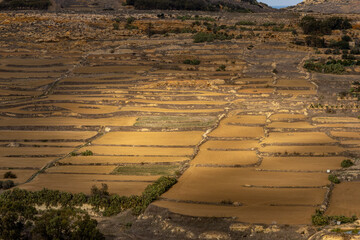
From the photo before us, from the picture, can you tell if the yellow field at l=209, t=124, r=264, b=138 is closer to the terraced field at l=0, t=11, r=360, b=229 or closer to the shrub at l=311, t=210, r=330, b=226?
the terraced field at l=0, t=11, r=360, b=229

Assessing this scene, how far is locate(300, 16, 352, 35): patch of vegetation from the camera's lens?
71938 millimetres

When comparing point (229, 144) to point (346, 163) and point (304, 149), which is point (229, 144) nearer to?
point (304, 149)

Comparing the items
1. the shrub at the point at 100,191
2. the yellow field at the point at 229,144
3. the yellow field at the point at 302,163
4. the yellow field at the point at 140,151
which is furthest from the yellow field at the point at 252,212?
the yellow field at the point at 229,144

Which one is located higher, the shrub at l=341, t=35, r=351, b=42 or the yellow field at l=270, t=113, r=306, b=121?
the shrub at l=341, t=35, r=351, b=42

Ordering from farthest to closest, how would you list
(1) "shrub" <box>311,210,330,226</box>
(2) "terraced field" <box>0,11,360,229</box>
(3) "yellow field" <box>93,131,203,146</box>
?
(3) "yellow field" <box>93,131,203,146</box>
(2) "terraced field" <box>0,11,360,229</box>
(1) "shrub" <box>311,210,330,226</box>

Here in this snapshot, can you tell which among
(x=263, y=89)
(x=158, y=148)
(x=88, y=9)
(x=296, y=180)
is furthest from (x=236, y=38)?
(x=296, y=180)

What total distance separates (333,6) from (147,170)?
80.7 m

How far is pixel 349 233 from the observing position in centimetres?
2181

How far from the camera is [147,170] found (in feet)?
106

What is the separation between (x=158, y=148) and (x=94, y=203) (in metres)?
10.6

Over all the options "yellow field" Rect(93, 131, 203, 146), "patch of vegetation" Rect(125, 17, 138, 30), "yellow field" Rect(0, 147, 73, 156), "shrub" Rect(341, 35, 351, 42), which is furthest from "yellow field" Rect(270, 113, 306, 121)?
"patch of vegetation" Rect(125, 17, 138, 30)

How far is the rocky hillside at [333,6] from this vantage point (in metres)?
101

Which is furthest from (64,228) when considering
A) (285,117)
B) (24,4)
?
(24,4)

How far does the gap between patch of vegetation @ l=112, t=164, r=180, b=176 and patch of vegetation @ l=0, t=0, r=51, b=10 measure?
197 feet
